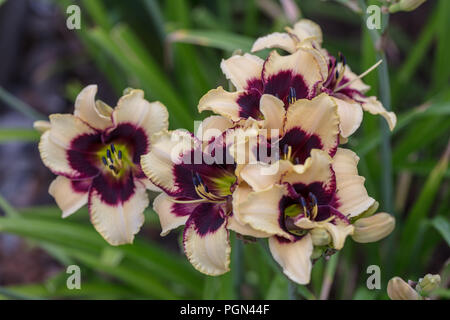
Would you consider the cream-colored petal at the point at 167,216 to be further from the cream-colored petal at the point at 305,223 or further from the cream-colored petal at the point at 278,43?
the cream-colored petal at the point at 278,43

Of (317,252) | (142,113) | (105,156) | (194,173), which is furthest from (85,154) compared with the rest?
(317,252)

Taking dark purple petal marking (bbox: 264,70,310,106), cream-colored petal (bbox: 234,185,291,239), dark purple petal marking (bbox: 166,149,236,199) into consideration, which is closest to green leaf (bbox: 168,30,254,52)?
dark purple petal marking (bbox: 264,70,310,106)

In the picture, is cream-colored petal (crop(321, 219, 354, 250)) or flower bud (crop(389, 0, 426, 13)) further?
flower bud (crop(389, 0, 426, 13))

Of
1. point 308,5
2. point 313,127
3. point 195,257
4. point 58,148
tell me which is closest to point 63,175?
point 58,148

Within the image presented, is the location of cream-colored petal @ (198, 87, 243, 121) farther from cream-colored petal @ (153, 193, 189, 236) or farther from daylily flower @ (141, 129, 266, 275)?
cream-colored petal @ (153, 193, 189, 236)

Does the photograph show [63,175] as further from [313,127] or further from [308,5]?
[308,5]

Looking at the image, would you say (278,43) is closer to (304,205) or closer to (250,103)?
(250,103)
